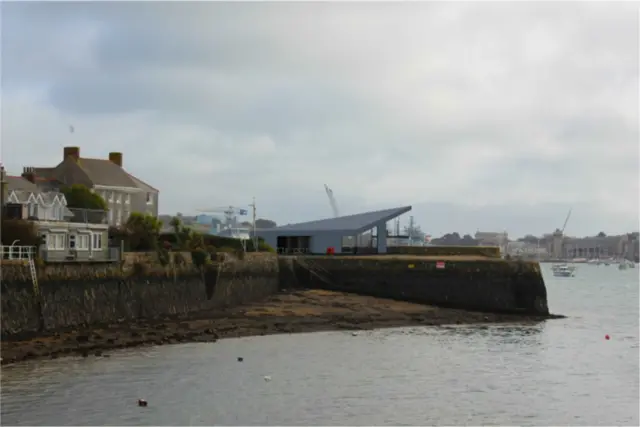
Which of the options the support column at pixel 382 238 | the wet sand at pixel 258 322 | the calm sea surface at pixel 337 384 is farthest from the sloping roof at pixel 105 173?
the calm sea surface at pixel 337 384

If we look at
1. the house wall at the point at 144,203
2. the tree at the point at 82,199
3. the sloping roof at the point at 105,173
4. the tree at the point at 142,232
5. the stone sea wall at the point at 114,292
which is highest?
the sloping roof at the point at 105,173

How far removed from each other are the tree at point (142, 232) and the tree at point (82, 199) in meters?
3.11

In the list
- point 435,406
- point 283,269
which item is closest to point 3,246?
point 435,406

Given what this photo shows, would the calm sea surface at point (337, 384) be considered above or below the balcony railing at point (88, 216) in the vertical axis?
below

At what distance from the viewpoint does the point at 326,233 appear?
8456 centimetres

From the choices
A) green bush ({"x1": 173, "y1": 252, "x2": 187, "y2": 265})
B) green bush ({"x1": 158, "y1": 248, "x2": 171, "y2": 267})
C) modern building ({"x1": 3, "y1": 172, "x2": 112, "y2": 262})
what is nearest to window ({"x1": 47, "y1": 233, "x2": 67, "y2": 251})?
modern building ({"x1": 3, "y1": 172, "x2": 112, "y2": 262})

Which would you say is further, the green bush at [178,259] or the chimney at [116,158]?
the chimney at [116,158]

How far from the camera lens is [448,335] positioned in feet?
180

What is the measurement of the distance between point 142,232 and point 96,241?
8925mm

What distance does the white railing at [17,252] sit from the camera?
4556 centimetres

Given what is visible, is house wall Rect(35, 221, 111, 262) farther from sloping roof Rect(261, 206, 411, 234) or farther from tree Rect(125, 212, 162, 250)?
sloping roof Rect(261, 206, 411, 234)

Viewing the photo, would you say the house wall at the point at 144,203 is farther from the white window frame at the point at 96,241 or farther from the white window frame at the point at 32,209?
the white window frame at the point at 32,209

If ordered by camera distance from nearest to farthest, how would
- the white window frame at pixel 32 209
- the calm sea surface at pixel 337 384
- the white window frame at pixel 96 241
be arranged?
the calm sea surface at pixel 337 384, the white window frame at pixel 32 209, the white window frame at pixel 96 241

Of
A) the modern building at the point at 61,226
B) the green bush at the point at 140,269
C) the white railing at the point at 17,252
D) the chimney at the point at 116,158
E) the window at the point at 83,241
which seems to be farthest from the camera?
the chimney at the point at 116,158
